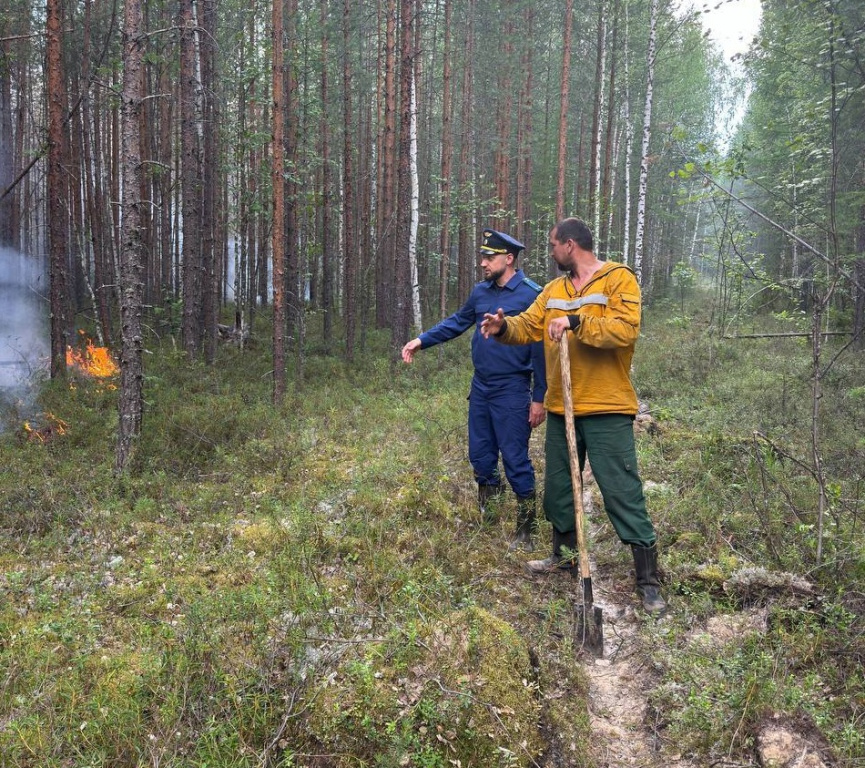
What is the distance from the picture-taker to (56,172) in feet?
35.2

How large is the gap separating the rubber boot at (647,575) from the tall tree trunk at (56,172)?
434 inches

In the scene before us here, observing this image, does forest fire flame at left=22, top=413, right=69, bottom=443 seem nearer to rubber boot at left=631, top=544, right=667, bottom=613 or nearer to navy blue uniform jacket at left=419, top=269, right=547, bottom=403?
navy blue uniform jacket at left=419, top=269, right=547, bottom=403

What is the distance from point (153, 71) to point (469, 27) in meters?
10.7

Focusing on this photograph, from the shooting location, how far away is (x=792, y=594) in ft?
13.1

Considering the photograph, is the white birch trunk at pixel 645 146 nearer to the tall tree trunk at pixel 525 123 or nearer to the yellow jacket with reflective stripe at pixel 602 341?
the tall tree trunk at pixel 525 123

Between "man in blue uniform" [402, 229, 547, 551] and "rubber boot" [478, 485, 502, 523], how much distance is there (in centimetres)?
30

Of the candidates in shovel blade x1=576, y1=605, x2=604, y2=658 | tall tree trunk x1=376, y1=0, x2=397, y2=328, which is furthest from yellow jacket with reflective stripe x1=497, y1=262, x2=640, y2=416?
tall tree trunk x1=376, y1=0, x2=397, y2=328

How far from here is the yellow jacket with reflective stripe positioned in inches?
156

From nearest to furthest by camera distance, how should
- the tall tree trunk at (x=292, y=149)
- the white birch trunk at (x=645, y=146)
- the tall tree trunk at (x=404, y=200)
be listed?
the tall tree trunk at (x=404, y=200) < the tall tree trunk at (x=292, y=149) < the white birch trunk at (x=645, y=146)

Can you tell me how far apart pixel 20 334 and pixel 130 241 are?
40.8 ft

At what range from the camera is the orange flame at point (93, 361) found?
39.6ft

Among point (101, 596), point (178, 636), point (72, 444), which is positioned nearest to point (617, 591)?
point (178, 636)

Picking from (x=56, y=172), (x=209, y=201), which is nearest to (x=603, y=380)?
(x=56, y=172)

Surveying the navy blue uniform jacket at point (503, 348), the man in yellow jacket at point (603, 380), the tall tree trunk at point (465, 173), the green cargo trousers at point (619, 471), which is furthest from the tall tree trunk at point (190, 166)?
the green cargo trousers at point (619, 471)
